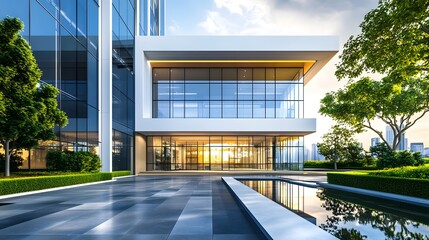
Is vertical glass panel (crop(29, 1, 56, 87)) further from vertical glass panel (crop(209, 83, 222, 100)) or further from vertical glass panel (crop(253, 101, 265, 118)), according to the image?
vertical glass panel (crop(253, 101, 265, 118))

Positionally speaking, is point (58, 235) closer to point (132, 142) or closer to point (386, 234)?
point (386, 234)

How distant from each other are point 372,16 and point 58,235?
13.4m

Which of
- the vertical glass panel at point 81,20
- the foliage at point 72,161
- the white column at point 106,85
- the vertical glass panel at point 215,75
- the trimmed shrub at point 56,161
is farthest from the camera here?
the vertical glass panel at point 215,75

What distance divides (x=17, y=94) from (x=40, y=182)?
422 centimetres

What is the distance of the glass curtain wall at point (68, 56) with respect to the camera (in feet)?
49.7

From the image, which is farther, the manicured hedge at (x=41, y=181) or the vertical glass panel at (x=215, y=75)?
the vertical glass panel at (x=215, y=75)

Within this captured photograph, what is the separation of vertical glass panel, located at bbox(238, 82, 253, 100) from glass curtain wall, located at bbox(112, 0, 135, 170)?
12.2 meters

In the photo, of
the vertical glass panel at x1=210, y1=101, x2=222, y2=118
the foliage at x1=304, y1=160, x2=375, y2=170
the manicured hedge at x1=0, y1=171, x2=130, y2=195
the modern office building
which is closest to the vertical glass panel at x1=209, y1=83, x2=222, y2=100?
the modern office building

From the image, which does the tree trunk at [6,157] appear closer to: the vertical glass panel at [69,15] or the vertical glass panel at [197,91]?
the vertical glass panel at [69,15]

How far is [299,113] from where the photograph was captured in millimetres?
33750

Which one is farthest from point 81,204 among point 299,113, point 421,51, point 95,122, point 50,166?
point 299,113

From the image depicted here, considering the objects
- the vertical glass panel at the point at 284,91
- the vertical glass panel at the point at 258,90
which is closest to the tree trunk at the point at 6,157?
the vertical glass panel at the point at 258,90

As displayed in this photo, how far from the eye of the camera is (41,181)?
13.9 m

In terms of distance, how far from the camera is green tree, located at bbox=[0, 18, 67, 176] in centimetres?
1189
